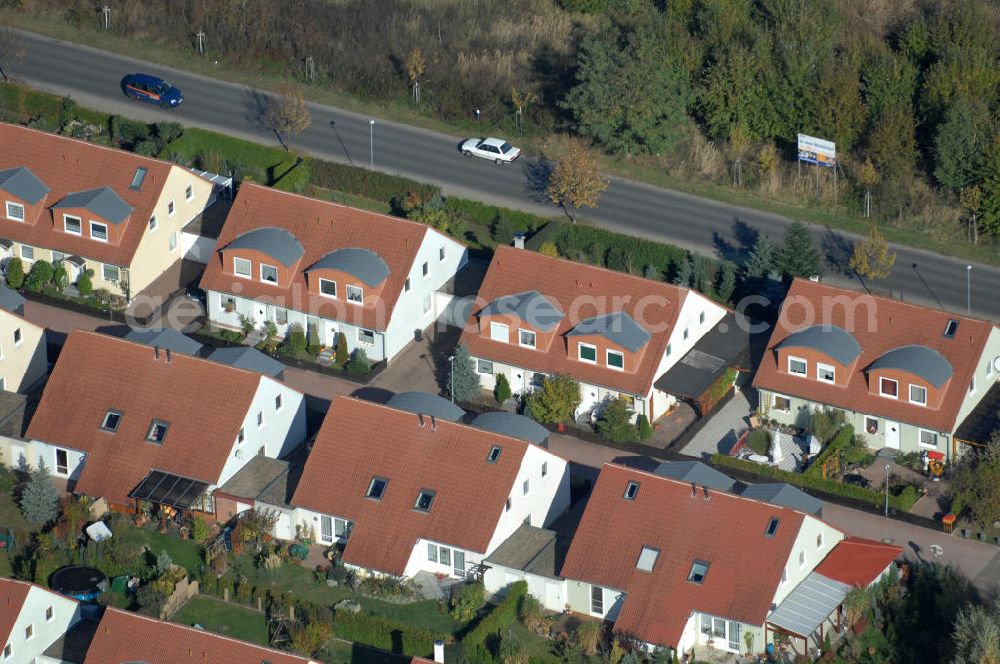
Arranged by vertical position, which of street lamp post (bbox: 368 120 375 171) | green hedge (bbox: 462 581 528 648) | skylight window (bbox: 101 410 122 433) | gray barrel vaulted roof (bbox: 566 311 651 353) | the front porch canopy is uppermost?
gray barrel vaulted roof (bbox: 566 311 651 353)

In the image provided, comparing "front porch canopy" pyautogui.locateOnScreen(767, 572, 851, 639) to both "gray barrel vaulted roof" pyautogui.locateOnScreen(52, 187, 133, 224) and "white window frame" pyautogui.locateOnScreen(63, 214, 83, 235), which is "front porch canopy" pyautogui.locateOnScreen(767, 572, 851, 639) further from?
"white window frame" pyautogui.locateOnScreen(63, 214, 83, 235)

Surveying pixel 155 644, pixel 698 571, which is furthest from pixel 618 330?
pixel 155 644

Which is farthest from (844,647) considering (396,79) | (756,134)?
(396,79)

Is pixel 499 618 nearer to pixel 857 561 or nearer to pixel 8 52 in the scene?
pixel 857 561

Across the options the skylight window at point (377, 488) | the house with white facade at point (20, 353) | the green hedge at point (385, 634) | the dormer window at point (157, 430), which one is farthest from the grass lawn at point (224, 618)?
the house with white facade at point (20, 353)

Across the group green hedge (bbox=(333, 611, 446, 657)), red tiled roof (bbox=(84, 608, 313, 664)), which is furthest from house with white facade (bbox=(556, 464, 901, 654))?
red tiled roof (bbox=(84, 608, 313, 664))
